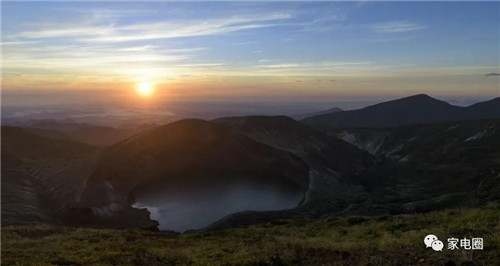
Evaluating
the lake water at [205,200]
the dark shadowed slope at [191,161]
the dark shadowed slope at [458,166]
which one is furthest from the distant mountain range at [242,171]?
the lake water at [205,200]

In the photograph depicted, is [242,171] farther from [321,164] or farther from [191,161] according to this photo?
[321,164]

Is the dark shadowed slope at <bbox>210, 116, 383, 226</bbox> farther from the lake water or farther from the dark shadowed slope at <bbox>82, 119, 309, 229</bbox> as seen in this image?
the dark shadowed slope at <bbox>82, 119, 309, 229</bbox>

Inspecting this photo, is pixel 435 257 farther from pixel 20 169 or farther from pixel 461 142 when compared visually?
pixel 461 142

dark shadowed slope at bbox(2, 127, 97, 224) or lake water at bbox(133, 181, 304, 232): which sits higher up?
dark shadowed slope at bbox(2, 127, 97, 224)

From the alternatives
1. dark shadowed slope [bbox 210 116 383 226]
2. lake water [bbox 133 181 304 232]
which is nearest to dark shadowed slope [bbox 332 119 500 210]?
dark shadowed slope [bbox 210 116 383 226]

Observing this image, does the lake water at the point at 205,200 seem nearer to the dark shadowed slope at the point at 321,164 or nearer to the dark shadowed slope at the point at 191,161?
the dark shadowed slope at the point at 191,161

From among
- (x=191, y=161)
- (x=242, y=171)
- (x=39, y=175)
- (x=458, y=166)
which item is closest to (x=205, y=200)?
(x=242, y=171)
